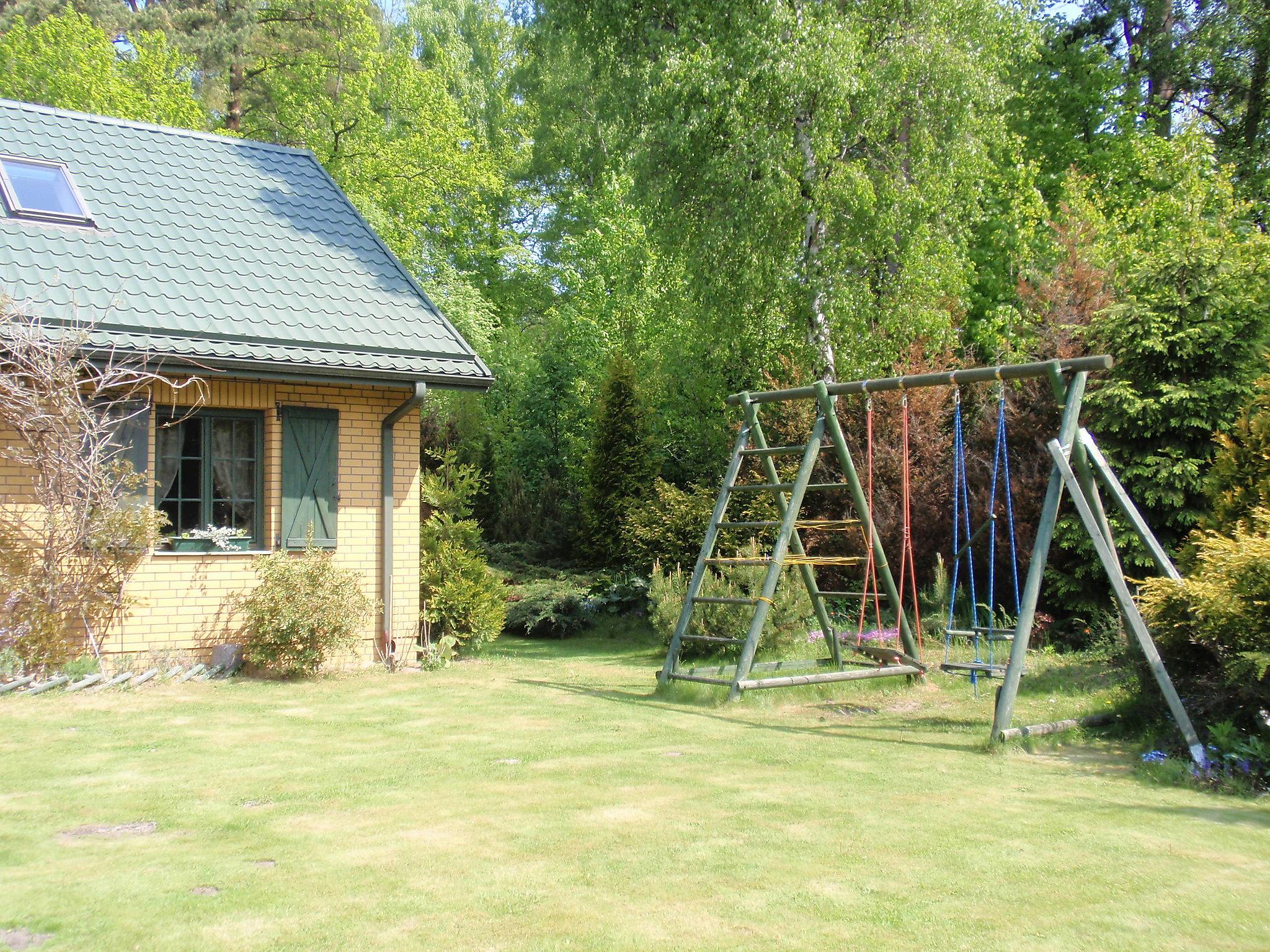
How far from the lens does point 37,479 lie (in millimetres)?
8938

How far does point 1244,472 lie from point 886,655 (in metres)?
3.04

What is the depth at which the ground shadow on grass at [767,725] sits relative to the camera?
7469 mm

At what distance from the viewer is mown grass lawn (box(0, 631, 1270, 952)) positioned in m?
3.90

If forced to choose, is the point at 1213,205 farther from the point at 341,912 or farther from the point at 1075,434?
the point at 341,912

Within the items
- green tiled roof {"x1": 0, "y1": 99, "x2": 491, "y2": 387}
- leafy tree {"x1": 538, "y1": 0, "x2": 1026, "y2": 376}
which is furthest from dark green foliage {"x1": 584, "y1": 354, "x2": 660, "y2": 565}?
green tiled roof {"x1": 0, "y1": 99, "x2": 491, "y2": 387}

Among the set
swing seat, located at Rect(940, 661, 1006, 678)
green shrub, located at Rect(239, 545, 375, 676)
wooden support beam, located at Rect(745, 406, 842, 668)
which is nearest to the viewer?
swing seat, located at Rect(940, 661, 1006, 678)

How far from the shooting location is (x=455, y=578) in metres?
11.7

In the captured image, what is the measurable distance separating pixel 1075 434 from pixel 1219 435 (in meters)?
1.85

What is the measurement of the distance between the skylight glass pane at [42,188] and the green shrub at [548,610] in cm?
720

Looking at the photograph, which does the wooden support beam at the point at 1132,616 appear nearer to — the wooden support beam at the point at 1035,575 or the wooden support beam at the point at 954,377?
the wooden support beam at the point at 1035,575

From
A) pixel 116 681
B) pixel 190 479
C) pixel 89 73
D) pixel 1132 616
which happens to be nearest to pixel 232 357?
pixel 190 479

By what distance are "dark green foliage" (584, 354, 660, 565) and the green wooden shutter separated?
6500 mm

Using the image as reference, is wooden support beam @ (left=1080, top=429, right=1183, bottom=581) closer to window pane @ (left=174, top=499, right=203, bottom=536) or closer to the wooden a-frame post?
the wooden a-frame post

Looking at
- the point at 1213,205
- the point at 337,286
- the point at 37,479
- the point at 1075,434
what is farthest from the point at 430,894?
the point at 1213,205
